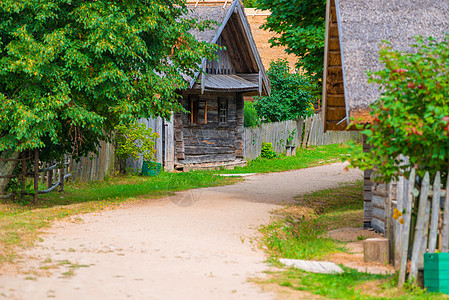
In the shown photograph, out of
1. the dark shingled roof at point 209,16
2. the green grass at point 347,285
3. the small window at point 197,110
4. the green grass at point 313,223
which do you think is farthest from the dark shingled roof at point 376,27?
the small window at point 197,110

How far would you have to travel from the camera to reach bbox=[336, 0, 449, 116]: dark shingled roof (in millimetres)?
9538

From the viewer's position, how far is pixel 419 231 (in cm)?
630

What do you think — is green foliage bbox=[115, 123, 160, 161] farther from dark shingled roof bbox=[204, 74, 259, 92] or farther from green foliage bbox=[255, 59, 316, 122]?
green foliage bbox=[255, 59, 316, 122]

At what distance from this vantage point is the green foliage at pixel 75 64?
10.6m

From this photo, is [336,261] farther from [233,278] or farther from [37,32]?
[37,32]

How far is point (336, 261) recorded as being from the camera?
794 cm

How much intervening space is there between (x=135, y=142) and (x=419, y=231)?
1367 cm

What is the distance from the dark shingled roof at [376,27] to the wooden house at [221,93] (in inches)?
387

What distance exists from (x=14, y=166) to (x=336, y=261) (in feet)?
24.6

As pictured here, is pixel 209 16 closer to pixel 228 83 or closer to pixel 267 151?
pixel 228 83

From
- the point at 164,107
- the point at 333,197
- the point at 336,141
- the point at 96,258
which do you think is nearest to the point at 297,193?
the point at 333,197

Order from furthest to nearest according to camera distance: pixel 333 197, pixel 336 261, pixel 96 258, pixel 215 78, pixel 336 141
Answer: pixel 336 141 → pixel 215 78 → pixel 333 197 → pixel 336 261 → pixel 96 258

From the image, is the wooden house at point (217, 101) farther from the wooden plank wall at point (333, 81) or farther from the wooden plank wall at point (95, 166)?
the wooden plank wall at point (333, 81)

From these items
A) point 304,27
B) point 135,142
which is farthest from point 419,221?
point 135,142
